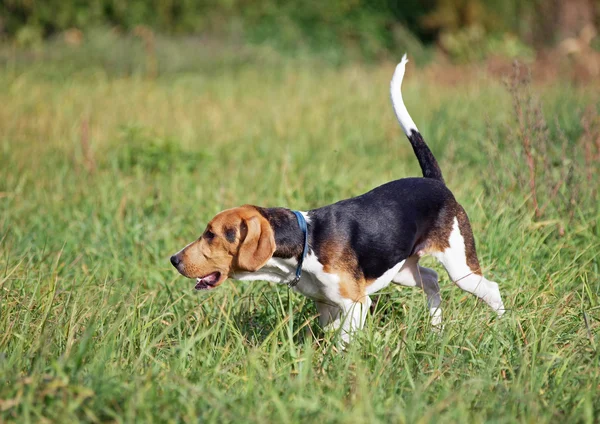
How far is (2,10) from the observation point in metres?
17.4

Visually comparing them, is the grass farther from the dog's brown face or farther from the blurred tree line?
the blurred tree line

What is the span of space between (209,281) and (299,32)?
16.6 metres

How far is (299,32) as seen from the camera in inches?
782

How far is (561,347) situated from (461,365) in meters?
0.63

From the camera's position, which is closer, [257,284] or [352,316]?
[352,316]

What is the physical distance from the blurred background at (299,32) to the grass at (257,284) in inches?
76.4

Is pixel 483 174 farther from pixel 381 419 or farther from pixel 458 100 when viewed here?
pixel 381 419

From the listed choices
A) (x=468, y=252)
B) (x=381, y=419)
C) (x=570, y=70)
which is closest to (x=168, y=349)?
(x=381, y=419)

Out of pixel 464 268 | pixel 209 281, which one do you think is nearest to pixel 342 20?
pixel 464 268

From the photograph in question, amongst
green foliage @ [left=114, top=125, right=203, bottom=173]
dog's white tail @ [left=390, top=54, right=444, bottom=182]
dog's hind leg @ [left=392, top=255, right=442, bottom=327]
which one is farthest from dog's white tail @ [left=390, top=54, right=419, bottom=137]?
green foliage @ [left=114, top=125, right=203, bottom=173]

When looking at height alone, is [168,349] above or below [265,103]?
above

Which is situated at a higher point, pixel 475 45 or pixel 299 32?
pixel 475 45

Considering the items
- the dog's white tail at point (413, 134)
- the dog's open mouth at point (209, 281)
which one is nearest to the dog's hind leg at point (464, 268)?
the dog's white tail at point (413, 134)

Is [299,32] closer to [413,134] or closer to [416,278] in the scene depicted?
[413,134]
